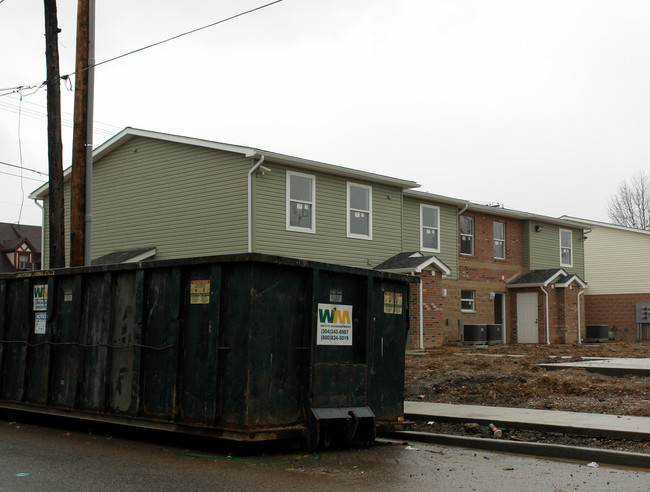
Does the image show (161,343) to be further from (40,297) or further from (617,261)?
(617,261)

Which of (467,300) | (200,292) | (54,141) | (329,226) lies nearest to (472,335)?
(467,300)

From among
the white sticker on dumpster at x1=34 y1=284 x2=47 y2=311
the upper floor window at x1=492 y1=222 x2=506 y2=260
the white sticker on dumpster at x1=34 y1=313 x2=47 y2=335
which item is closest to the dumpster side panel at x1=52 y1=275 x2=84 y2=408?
the white sticker on dumpster at x1=34 y1=313 x2=47 y2=335

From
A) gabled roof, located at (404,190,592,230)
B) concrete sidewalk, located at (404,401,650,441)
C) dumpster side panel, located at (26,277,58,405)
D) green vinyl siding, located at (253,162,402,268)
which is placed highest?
gabled roof, located at (404,190,592,230)

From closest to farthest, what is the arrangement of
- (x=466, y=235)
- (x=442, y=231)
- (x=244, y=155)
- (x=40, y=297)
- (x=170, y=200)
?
(x=40, y=297), (x=244, y=155), (x=170, y=200), (x=442, y=231), (x=466, y=235)

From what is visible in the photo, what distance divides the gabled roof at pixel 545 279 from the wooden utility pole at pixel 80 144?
68.3 ft

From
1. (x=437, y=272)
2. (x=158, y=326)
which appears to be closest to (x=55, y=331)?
(x=158, y=326)

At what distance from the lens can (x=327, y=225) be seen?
22219mm

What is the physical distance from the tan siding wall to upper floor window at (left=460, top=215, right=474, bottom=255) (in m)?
13.4

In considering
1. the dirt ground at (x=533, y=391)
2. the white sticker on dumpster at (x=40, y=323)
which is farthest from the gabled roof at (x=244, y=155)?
the white sticker on dumpster at (x=40, y=323)

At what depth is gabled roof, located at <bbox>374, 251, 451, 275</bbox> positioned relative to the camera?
76.4 feet

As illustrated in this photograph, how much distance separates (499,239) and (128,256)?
16.0 meters

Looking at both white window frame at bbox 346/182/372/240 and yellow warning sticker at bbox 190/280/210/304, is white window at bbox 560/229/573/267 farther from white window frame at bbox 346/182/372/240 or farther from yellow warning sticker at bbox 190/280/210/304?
yellow warning sticker at bbox 190/280/210/304

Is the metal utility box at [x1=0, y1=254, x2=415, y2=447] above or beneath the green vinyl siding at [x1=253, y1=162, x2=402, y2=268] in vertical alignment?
beneath

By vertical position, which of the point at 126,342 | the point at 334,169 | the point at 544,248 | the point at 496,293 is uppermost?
the point at 334,169
